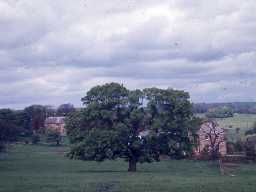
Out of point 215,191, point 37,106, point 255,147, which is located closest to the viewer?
point 215,191

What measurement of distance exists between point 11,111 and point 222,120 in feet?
155

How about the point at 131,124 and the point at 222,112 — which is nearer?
the point at 131,124

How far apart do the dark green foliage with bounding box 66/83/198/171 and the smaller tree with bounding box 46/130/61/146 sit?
65.0 metres

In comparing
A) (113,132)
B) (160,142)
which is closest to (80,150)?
(113,132)

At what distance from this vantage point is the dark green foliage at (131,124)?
5831 centimetres

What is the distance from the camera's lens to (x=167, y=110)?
6038cm

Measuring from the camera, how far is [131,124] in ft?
193

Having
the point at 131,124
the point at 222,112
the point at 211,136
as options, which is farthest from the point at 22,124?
the point at 131,124

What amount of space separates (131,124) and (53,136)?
227 feet

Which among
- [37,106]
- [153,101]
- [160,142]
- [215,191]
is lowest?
[215,191]

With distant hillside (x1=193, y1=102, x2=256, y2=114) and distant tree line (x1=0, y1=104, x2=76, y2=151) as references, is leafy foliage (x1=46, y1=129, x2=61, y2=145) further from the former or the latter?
distant hillside (x1=193, y1=102, x2=256, y2=114)

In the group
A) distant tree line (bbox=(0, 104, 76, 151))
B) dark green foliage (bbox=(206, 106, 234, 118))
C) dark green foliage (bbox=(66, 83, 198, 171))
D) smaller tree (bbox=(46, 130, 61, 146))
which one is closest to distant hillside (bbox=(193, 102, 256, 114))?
dark green foliage (bbox=(206, 106, 234, 118))

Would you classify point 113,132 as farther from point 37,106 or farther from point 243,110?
point 37,106

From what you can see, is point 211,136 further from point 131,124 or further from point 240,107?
point 240,107
